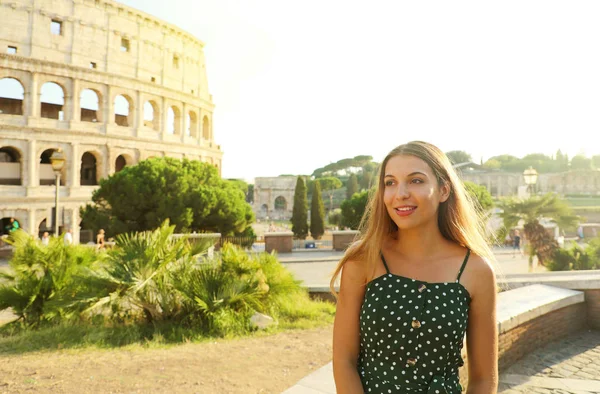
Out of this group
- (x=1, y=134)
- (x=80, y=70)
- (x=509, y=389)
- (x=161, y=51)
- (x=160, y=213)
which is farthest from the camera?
(x=161, y=51)

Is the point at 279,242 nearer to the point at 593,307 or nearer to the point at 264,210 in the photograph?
the point at 593,307

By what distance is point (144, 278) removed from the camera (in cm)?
648

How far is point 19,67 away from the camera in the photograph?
2892cm

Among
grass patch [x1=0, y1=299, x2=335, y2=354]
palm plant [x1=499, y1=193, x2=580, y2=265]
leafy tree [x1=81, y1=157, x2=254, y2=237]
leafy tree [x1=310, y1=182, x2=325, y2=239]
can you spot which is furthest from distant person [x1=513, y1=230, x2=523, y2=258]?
grass patch [x1=0, y1=299, x2=335, y2=354]

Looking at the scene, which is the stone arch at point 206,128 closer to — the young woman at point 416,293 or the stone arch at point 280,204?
the stone arch at point 280,204

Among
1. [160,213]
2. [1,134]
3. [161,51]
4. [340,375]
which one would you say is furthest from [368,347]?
[161,51]

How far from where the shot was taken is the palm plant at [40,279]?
259 inches

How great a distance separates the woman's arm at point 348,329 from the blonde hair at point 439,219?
75 mm

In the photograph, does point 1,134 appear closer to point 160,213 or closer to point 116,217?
point 116,217

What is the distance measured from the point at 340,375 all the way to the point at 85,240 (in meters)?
30.7

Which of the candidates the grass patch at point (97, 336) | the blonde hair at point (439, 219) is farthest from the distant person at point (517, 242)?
the blonde hair at point (439, 219)

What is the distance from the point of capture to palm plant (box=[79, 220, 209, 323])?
633 centimetres

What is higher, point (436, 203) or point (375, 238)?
point (436, 203)

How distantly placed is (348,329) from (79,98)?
113 ft
